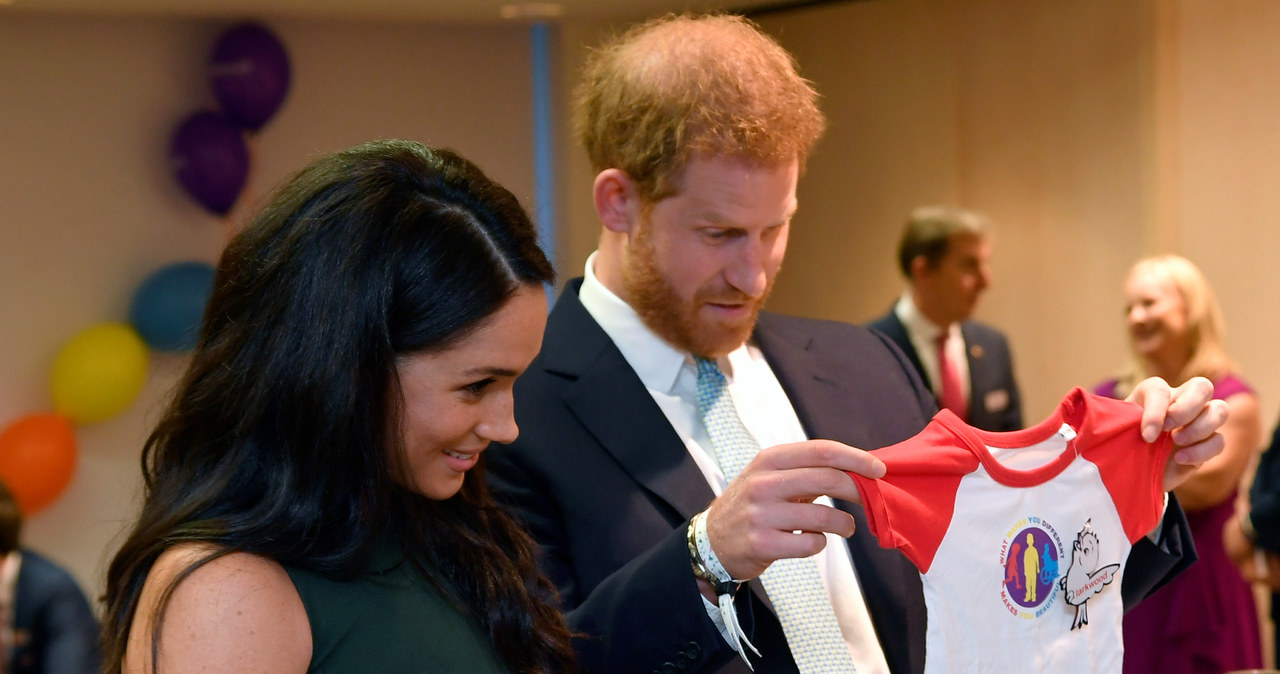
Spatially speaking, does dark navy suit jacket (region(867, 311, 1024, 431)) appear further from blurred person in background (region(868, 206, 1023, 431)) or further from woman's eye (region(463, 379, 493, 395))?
woman's eye (region(463, 379, 493, 395))

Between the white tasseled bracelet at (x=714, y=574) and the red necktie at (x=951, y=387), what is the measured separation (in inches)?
117

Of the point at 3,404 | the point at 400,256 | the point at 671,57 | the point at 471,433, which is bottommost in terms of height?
the point at 3,404

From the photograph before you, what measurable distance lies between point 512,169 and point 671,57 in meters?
3.87

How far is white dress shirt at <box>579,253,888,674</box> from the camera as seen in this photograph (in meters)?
1.69

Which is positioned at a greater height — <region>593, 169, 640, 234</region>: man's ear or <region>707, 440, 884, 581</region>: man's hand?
<region>593, 169, 640, 234</region>: man's ear

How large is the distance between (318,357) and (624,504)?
561 millimetres

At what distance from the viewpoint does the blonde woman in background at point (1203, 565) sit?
355cm

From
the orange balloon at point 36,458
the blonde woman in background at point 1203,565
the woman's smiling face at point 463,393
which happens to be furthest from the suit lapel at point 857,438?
the orange balloon at point 36,458

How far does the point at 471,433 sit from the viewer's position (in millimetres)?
1334

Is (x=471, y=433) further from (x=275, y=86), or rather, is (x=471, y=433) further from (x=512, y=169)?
(x=512, y=169)

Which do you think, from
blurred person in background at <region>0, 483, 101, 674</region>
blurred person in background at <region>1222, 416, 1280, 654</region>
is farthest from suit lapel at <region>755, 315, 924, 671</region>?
blurred person in background at <region>0, 483, 101, 674</region>

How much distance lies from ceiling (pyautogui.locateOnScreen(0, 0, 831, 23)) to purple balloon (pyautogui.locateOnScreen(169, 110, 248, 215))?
436mm

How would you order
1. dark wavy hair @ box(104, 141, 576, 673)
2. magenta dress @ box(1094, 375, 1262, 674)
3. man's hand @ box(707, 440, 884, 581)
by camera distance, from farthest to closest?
magenta dress @ box(1094, 375, 1262, 674) → man's hand @ box(707, 440, 884, 581) → dark wavy hair @ box(104, 141, 576, 673)

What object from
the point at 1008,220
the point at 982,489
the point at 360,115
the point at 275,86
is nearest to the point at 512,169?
the point at 360,115
